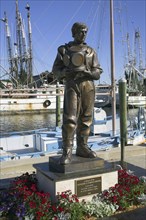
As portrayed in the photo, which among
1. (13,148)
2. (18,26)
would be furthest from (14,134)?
(18,26)

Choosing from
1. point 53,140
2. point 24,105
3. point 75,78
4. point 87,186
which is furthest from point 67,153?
point 24,105

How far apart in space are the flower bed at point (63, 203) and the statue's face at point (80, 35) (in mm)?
2686

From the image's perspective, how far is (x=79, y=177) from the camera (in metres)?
4.98

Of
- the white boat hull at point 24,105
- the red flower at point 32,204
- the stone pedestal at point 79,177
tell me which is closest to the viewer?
the red flower at point 32,204

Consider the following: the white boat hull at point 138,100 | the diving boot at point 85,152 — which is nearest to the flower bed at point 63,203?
the diving boot at point 85,152

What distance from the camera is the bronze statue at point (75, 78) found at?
16.5ft

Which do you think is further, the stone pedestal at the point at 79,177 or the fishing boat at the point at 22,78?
the fishing boat at the point at 22,78

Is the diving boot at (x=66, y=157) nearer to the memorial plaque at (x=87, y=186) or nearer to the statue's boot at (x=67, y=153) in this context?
the statue's boot at (x=67, y=153)

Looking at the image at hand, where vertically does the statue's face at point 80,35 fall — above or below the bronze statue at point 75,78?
above

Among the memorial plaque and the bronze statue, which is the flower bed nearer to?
the memorial plaque

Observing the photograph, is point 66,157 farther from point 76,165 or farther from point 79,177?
point 79,177

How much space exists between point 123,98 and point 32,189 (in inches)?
278

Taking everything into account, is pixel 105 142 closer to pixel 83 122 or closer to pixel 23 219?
pixel 83 122

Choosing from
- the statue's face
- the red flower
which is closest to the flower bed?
the red flower
